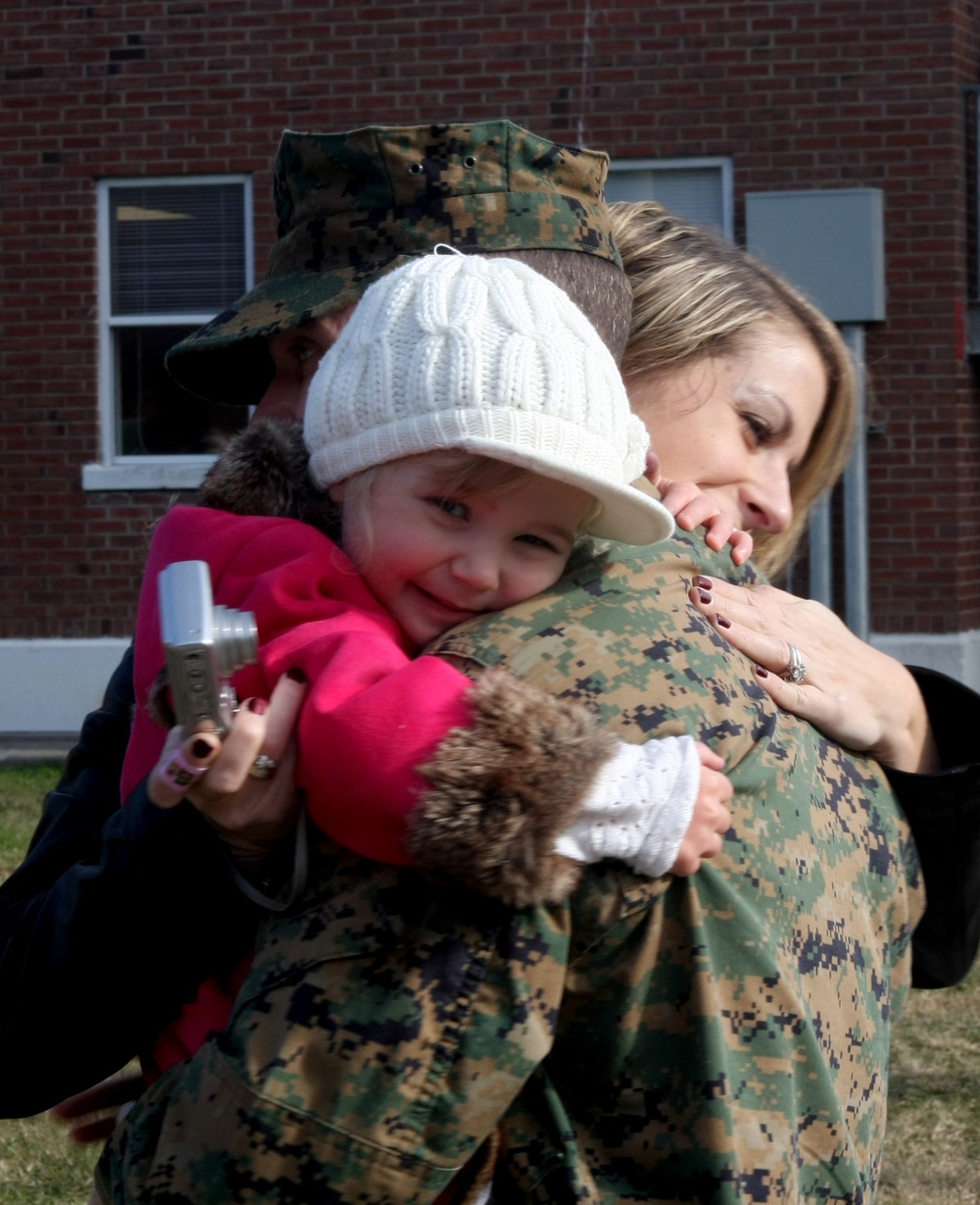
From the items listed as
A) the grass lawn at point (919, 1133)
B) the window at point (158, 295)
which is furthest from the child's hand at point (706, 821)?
the window at point (158, 295)

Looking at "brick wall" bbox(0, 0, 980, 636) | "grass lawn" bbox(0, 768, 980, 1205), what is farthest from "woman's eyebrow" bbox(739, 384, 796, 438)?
"brick wall" bbox(0, 0, 980, 636)

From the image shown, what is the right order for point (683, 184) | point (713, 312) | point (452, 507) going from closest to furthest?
1. point (452, 507)
2. point (713, 312)
3. point (683, 184)

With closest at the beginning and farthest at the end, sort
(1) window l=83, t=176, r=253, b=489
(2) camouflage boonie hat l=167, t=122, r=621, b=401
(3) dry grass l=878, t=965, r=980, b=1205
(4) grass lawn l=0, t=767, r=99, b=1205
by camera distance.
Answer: (2) camouflage boonie hat l=167, t=122, r=621, b=401 < (4) grass lawn l=0, t=767, r=99, b=1205 < (3) dry grass l=878, t=965, r=980, b=1205 < (1) window l=83, t=176, r=253, b=489

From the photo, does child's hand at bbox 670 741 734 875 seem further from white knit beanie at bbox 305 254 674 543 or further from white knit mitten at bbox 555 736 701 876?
white knit beanie at bbox 305 254 674 543

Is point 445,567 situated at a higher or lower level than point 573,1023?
higher

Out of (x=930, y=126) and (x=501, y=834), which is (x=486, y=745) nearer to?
(x=501, y=834)

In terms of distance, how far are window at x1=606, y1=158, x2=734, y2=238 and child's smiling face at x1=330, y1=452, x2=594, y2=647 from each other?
8851mm

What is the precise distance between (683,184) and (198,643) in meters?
9.45

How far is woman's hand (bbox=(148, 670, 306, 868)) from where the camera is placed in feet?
4.64

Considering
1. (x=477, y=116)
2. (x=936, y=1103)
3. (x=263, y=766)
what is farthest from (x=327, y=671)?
(x=477, y=116)

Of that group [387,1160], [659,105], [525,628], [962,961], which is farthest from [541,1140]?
[659,105]

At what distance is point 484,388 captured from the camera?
157 cm

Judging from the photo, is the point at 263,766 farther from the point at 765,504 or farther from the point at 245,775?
the point at 765,504

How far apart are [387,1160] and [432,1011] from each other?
0.14 meters
